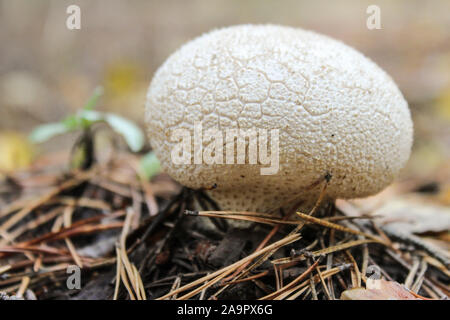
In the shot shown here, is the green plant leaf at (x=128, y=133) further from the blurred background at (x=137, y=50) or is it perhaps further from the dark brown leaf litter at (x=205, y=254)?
the blurred background at (x=137, y=50)

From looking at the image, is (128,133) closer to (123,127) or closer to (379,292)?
(123,127)

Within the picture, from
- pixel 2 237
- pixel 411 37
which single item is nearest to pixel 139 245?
pixel 2 237

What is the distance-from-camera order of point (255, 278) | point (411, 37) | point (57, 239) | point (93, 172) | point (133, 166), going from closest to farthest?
point (255, 278) → point (57, 239) → point (93, 172) → point (133, 166) → point (411, 37)

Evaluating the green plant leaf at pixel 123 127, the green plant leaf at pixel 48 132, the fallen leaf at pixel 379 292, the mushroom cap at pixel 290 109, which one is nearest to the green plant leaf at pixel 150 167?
the green plant leaf at pixel 123 127

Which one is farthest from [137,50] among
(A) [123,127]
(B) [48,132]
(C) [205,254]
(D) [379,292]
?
(D) [379,292]

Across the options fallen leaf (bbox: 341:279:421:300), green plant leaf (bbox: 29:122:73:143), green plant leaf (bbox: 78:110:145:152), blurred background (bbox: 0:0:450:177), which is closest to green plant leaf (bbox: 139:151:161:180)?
green plant leaf (bbox: 78:110:145:152)

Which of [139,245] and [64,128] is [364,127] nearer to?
[139,245]
